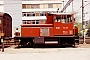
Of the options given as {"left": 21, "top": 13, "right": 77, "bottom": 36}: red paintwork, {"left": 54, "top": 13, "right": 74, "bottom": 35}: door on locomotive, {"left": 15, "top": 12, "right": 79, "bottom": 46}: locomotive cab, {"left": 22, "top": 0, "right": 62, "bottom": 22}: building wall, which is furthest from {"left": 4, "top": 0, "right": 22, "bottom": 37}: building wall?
{"left": 54, "top": 13, "right": 74, "bottom": 35}: door on locomotive

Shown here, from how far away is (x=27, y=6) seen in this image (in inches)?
2584

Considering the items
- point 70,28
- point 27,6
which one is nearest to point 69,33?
point 70,28

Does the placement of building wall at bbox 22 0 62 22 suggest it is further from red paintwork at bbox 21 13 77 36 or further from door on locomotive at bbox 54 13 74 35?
door on locomotive at bbox 54 13 74 35

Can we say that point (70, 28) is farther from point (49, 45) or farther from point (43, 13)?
point (43, 13)

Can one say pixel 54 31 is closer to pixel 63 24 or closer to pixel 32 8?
pixel 63 24

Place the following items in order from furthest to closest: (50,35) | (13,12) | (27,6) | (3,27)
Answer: (27,6), (13,12), (50,35), (3,27)

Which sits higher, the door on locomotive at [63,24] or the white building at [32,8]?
the white building at [32,8]

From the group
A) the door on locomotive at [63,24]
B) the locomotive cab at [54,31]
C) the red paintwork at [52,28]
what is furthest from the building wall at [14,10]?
the door on locomotive at [63,24]

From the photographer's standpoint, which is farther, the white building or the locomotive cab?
the white building

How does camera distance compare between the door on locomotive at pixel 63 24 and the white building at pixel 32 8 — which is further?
the white building at pixel 32 8

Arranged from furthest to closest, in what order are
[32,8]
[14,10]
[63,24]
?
[32,8]
[14,10]
[63,24]

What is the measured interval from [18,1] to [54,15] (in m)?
43.7

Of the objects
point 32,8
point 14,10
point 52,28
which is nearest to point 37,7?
point 32,8

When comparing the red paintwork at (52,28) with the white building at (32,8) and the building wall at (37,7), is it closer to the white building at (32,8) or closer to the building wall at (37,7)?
the white building at (32,8)
